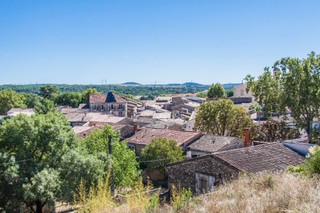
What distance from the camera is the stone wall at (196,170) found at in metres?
16.0

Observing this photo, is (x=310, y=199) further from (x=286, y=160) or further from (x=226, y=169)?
(x=286, y=160)

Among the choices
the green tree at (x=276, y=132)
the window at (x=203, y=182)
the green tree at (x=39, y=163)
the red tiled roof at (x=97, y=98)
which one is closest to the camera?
the green tree at (x=39, y=163)

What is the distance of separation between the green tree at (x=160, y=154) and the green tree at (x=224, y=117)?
747cm

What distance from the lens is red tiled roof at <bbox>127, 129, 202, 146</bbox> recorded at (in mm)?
32375

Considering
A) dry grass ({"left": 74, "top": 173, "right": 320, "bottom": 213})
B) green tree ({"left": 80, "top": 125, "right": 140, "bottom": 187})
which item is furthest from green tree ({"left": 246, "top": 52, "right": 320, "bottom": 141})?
dry grass ({"left": 74, "top": 173, "right": 320, "bottom": 213})

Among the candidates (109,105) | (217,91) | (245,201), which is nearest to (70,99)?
(109,105)

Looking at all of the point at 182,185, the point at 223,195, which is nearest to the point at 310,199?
the point at 223,195

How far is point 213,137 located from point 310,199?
25641 millimetres

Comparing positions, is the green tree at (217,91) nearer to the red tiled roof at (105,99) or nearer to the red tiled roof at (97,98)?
the red tiled roof at (105,99)

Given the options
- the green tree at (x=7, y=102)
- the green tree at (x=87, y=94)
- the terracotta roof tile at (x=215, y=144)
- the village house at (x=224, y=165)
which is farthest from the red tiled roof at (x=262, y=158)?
the green tree at (x=87, y=94)

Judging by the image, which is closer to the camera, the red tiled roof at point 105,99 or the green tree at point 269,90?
the green tree at point 269,90

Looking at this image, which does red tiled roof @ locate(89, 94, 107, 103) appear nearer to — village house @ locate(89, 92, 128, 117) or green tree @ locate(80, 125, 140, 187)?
village house @ locate(89, 92, 128, 117)

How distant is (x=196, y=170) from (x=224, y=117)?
56.2 feet

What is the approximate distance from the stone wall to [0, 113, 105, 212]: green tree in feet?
13.1
